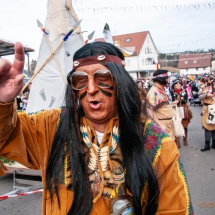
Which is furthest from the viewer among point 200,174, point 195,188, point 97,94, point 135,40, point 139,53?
point 135,40

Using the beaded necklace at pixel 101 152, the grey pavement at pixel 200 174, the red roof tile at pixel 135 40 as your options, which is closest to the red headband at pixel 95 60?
the beaded necklace at pixel 101 152

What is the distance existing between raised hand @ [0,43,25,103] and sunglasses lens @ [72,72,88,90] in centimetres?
36

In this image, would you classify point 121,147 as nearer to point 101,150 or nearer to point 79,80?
point 101,150

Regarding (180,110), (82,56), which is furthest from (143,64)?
(82,56)

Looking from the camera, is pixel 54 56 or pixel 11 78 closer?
→ pixel 11 78

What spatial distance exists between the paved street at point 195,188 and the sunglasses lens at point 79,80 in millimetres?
2891

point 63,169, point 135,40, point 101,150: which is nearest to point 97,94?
point 101,150

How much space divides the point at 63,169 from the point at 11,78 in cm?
58

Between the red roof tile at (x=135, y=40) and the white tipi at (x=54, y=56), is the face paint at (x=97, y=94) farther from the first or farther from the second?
the red roof tile at (x=135, y=40)

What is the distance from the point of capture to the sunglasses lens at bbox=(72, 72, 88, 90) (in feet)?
5.00

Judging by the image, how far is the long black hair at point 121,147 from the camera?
1.44 m

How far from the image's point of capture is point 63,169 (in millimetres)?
1516

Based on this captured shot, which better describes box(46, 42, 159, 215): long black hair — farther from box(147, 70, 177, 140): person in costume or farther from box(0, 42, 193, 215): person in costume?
box(147, 70, 177, 140): person in costume

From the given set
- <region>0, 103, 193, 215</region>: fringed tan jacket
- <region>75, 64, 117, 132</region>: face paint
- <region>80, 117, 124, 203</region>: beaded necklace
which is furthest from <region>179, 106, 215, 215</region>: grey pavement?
<region>75, 64, 117, 132</region>: face paint
